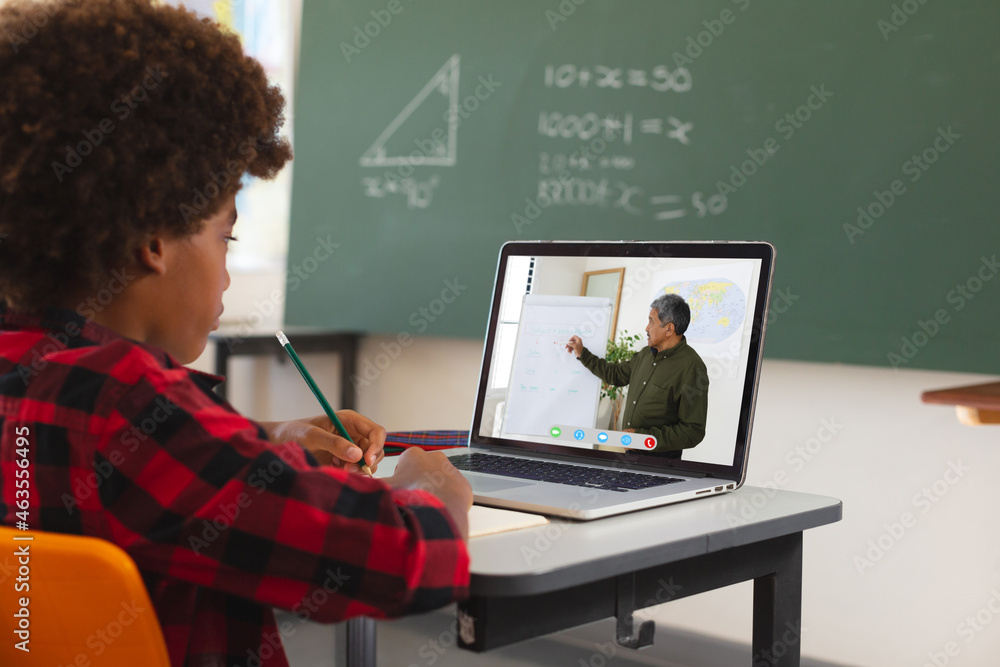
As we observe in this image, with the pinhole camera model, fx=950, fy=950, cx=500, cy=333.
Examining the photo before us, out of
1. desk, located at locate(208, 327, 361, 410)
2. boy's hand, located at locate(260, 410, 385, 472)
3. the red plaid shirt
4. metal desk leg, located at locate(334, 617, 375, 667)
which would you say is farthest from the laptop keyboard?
desk, located at locate(208, 327, 361, 410)

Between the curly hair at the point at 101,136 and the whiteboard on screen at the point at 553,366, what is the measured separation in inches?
23.2

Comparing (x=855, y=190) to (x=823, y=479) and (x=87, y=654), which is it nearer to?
(x=823, y=479)

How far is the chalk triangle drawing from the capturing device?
2.80 meters

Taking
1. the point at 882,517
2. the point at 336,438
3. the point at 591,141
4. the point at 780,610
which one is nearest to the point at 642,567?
the point at 780,610

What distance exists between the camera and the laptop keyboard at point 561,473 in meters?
1.09

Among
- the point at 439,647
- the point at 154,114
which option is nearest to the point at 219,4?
the point at 439,647

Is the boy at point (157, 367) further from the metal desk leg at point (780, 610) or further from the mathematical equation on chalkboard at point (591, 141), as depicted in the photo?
the mathematical equation on chalkboard at point (591, 141)

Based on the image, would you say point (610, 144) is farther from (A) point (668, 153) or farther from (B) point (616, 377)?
(B) point (616, 377)

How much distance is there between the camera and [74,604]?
2.32 ft

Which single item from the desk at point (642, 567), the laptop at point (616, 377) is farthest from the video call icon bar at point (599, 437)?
the desk at point (642, 567)

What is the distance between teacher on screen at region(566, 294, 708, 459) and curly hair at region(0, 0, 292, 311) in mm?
599

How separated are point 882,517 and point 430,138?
1.63 metres

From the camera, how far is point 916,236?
2070 mm

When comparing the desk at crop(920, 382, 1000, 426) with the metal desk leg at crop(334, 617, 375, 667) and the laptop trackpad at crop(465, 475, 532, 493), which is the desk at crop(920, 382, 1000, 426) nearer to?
the laptop trackpad at crop(465, 475, 532, 493)
